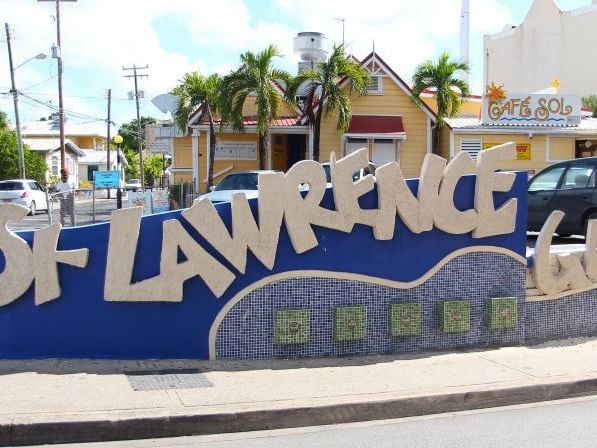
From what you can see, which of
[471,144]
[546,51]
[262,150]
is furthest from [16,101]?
[546,51]

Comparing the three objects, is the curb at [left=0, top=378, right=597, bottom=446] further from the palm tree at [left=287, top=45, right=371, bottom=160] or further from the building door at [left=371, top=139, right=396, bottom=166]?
the building door at [left=371, top=139, right=396, bottom=166]

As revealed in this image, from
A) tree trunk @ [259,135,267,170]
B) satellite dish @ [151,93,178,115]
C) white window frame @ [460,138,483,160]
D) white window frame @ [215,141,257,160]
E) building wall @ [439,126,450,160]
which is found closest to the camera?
tree trunk @ [259,135,267,170]

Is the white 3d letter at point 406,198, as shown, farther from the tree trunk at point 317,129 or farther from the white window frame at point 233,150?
the white window frame at point 233,150

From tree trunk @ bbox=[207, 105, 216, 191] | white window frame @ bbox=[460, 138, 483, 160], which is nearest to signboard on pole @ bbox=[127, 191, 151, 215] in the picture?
tree trunk @ bbox=[207, 105, 216, 191]

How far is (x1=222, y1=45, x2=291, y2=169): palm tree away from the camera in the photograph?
23109 millimetres

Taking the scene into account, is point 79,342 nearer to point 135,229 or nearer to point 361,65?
point 135,229

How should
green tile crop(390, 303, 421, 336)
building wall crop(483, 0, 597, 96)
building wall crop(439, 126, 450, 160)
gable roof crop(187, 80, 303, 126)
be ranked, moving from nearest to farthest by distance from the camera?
green tile crop(390, 303, 421, 336) → gable roof crop(187, 80, 303, 126) → building wall crop(439, 126, 450, 160) → building wall crop(483, 0, 597, 96)

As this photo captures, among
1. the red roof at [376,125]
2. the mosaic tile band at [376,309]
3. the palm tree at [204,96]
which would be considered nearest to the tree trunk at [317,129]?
the red roof at [376,125]

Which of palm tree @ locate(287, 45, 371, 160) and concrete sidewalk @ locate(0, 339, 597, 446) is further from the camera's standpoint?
palm tree @ locate(287, 45, 371, 160)

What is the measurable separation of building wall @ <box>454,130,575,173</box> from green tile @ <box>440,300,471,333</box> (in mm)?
18851

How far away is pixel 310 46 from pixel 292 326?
1023 inches

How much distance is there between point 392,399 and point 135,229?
2856 mm

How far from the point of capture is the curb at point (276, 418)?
17.5 feet

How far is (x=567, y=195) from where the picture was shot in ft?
42.1
